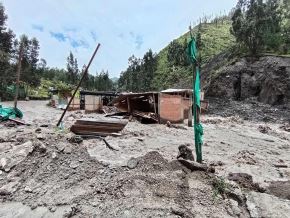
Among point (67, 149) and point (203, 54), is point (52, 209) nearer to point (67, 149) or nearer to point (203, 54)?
point (67, 149)

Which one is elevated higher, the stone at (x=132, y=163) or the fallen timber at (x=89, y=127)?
the fallen timber at (x=89, y=127)

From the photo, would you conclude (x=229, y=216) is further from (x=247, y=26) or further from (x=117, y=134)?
(x=247, y=26)

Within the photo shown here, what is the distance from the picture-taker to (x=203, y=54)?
5291 cm

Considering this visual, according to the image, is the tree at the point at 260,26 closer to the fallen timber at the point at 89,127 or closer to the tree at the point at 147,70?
the tree at the point at 147,70

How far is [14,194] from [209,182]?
11.8ft

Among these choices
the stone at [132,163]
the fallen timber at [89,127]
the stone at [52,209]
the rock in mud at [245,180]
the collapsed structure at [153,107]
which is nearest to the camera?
the stone at [52,209]

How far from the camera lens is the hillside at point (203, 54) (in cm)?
4822

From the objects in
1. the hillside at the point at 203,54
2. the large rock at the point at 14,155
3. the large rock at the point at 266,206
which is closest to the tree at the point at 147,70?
the hillside at the point at 203,54

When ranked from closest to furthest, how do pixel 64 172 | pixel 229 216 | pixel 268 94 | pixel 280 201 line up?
pixel 229 216 → pixel 280 201 → pixel 64 172 → pixel 268 94

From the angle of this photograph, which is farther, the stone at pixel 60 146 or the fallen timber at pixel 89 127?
the fallen timber at pixel 89 127

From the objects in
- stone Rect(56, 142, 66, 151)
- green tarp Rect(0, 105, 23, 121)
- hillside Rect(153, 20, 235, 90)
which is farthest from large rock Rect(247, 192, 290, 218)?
hillside Rect(153, 20, 235, 90)

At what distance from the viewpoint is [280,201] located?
4.77 metres

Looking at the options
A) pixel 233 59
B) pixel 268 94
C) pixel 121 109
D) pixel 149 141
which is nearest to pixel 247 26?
pixel 233 59

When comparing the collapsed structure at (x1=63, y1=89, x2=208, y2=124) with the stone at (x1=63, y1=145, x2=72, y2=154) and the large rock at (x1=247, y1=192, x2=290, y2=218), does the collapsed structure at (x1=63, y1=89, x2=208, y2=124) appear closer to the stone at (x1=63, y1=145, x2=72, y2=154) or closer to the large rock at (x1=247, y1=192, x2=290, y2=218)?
the stone at (x1=63, y1=145, x2=72, y2=154)
